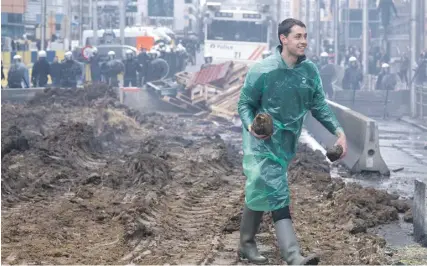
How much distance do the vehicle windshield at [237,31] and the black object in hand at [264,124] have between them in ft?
114

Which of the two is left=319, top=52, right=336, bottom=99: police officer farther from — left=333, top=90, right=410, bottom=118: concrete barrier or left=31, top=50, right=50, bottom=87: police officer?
left=31, top=50, right=50, bottom=87: police officer

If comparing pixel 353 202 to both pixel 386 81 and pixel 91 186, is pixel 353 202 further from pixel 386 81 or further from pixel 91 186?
pixel 386 81

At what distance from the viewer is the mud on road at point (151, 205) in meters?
8.85

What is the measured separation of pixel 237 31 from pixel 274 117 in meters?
34.6

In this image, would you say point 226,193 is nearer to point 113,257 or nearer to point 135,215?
point 135,215

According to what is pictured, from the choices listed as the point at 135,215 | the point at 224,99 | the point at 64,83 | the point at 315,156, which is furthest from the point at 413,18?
the point at 135,215

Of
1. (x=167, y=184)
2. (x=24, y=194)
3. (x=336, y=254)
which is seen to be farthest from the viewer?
(x=167, y=184)

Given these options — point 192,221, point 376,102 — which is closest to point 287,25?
point 192,221

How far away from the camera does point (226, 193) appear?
13180 millimetres

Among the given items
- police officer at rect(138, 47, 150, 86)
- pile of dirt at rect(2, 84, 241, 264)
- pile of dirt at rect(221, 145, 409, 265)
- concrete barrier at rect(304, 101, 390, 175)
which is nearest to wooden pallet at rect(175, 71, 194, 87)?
police officer at rect(138, 47, 150, 86)

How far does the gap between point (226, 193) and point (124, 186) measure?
1214mm

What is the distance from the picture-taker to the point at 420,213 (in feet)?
34.0

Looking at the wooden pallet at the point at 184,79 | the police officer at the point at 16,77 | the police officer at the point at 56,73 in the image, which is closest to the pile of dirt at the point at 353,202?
the wooden pallet at the point at 184,79

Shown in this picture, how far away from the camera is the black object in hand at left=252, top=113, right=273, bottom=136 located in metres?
7.72
